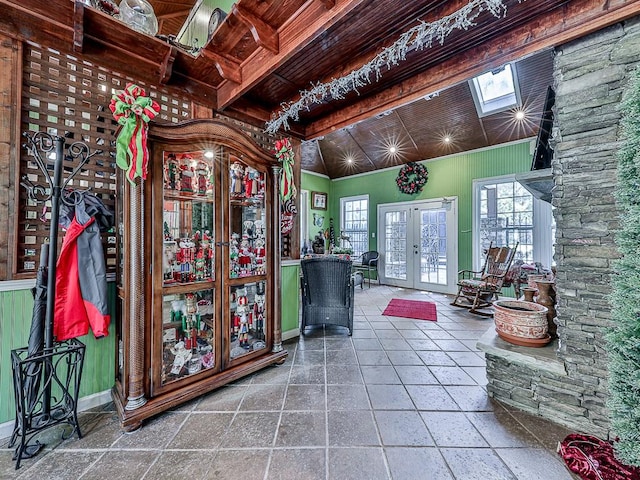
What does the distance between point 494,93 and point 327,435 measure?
5.56m

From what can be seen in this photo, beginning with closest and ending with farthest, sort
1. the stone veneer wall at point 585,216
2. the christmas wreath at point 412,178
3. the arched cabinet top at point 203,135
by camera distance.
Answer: the stone veneer wall at point 585,216, the arched cabinet top at point 203,135, the christmas wreath at point 412,178

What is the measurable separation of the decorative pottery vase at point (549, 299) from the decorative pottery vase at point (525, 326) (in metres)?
0.13

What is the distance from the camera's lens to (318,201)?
7.46 metres

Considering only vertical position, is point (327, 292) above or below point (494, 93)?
below

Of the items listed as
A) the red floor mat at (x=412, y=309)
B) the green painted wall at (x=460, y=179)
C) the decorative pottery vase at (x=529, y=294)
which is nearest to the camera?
the decorative pottery vase at (x=529, y=294)

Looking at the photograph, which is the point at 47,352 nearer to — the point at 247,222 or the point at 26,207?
the point at 26,207

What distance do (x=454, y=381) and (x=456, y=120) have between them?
4593 mm

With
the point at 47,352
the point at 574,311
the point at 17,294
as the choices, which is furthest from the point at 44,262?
the point at 574,311

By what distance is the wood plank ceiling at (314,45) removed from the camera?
1.57 metres

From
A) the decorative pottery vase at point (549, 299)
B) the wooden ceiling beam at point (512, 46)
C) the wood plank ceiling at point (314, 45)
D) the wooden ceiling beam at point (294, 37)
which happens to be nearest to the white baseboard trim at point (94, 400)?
the wood plank ceiling at point (314, 45)

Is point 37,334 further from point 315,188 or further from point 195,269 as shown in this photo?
point 315,188

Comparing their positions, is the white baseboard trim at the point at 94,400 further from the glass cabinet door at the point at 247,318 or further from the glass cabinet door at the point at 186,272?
the glass cabinet door at the point at 247,318

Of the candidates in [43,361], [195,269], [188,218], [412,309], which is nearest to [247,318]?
[195,269]

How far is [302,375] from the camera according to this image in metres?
2.33
